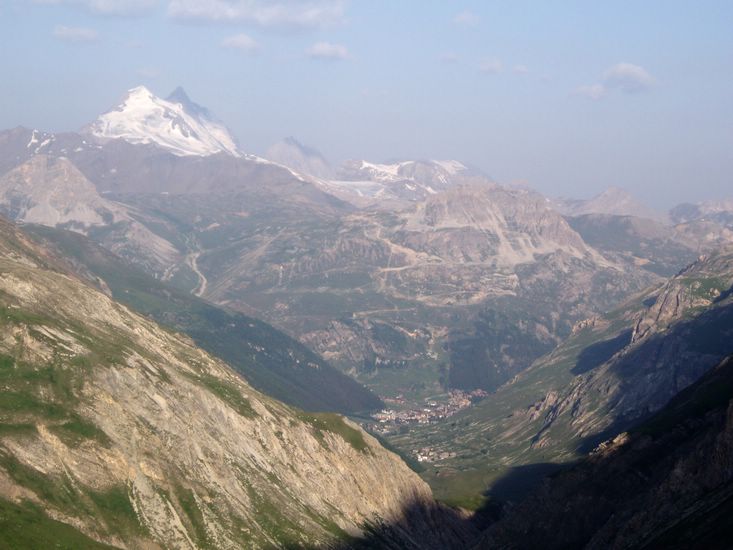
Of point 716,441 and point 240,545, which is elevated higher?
point 240,545

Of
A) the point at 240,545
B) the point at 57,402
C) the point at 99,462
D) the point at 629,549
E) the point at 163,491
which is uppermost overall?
the point at 57,402

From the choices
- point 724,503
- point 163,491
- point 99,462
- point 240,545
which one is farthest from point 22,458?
point 724,503

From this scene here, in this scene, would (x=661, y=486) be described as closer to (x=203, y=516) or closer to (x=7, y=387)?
(x=203, y=516)

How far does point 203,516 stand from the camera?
194 metres

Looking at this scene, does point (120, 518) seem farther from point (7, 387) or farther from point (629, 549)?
point (629, 549)

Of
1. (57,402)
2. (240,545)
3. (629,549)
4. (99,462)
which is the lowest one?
(629,549)

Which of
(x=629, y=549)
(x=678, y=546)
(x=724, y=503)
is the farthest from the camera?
(x=629, y=549)

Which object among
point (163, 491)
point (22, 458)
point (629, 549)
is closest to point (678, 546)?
point (629, 549)

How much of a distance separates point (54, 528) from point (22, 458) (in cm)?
2115

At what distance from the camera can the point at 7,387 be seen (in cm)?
18875

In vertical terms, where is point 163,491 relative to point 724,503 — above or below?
above

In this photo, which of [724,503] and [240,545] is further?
[240,545]

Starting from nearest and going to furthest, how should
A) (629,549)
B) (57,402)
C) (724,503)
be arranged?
(724,503)
(629,549)
(57,402)

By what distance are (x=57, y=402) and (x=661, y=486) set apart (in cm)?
13125
